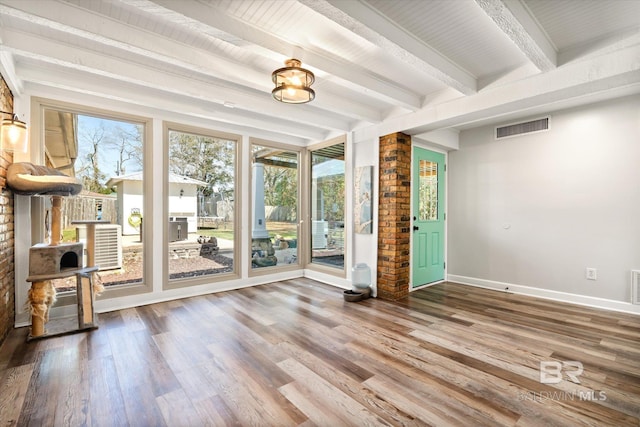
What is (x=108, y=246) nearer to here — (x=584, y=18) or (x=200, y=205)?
(x=200, y=205)

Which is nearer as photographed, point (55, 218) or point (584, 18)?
point (584, 18)

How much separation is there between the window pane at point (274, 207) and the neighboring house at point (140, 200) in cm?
98

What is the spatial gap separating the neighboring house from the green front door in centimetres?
333

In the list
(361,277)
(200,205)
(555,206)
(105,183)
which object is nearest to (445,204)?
(555,206)

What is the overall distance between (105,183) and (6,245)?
1.12 metres

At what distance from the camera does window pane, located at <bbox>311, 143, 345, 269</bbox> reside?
5.03 meters

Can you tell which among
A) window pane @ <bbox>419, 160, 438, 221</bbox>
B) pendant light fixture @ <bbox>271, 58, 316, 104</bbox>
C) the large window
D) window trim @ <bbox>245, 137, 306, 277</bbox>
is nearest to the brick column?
Result: window pane @ <bbox>419, 160, 438, 221</bbox>

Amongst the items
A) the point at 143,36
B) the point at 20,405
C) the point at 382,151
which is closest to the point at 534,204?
the point at 382,151

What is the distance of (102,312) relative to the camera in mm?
3574

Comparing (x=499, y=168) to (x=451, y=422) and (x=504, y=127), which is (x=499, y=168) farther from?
(x=451, y=422)

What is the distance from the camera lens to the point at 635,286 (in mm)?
3510

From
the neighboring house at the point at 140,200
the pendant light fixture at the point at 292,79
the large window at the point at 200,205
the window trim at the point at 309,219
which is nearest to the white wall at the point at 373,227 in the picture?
the window trim at the point at 309,219

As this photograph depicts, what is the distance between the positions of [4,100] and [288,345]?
3.46 metres

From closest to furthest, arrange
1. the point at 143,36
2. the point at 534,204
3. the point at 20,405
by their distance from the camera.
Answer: the point at 20,405 → the point at 143,36 → the point at 534,204
